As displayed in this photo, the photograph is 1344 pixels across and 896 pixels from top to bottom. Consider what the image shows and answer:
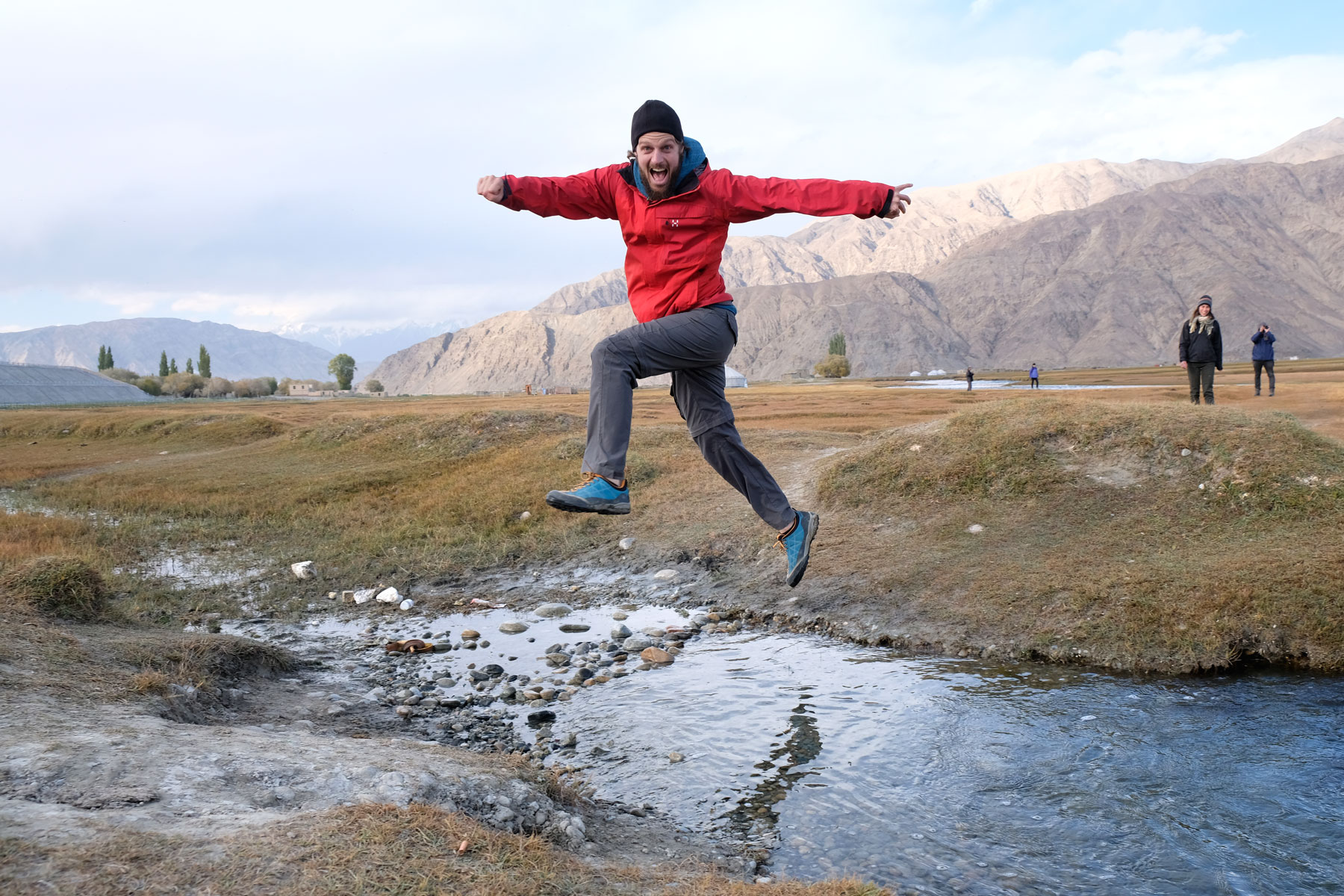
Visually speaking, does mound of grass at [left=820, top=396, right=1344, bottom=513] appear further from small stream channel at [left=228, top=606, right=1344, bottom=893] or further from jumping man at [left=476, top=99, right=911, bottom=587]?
jumping man at [left=476, top=99, right=911, bottom=587]

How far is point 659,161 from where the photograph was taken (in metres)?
6.46

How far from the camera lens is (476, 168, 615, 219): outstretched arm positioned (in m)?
6.88

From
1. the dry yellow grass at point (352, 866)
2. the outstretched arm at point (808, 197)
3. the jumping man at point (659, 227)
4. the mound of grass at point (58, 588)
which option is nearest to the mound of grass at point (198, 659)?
the mound of grass at point (58, 588)

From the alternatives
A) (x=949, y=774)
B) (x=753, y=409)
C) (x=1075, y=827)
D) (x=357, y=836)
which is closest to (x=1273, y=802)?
(x=1075, y=827)

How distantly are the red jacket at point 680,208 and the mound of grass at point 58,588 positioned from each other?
6149 mm

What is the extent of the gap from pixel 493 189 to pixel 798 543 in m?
3.84

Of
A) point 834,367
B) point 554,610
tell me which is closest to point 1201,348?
point 554,610

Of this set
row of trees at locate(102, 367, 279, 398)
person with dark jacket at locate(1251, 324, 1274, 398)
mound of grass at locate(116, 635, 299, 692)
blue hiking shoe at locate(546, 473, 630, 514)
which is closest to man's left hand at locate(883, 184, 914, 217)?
blue hiking shoe at locate(546, 473, 630, 514)

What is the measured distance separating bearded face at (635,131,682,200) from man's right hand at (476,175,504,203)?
3.49ft

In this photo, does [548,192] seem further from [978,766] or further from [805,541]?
[978,766]

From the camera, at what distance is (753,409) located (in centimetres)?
4366

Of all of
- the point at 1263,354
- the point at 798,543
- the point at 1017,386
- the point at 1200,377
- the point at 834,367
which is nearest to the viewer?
the point at 798,543

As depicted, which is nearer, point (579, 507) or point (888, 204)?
point (888, 204)

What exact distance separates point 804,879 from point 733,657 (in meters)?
4.19
